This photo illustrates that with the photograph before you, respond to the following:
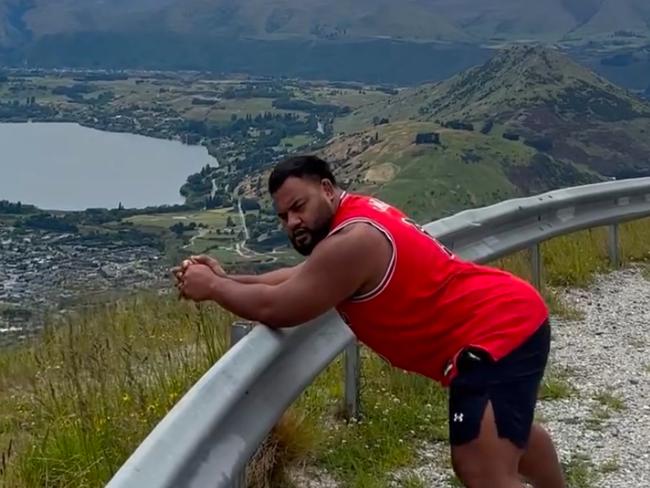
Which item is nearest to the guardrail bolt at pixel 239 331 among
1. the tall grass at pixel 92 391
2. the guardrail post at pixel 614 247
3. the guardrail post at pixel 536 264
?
the tall grass at pixel 92 391

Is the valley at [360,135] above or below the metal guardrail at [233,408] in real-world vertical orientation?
above

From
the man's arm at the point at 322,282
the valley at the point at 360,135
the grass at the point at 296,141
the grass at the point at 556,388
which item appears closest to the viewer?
the man's arm at the point at 322,282

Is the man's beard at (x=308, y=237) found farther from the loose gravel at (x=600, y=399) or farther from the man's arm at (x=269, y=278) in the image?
the loose gravel at (x=600, y=399)

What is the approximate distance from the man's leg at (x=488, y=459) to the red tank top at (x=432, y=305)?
217mm

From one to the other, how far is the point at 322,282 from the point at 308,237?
252 millimetres

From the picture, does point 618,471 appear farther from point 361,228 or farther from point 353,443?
point 361,228

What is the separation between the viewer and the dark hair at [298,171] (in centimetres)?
402

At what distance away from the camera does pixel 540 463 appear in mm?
4391

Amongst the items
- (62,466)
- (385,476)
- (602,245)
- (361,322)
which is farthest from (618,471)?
(602,245)

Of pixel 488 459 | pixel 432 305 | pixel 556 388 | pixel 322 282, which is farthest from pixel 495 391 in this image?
pixel 556 388

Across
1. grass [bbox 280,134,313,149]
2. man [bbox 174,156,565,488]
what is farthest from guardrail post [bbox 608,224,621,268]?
grass [bbox 280,134,313,149]

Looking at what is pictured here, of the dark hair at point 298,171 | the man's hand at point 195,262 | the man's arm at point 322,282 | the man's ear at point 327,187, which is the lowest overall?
the man's arm at point 322,282

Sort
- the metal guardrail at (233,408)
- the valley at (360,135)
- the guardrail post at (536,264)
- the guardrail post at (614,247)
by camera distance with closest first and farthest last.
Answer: the metal guardrail at (233,408) < the guardrail post at (536,264) < the guardrail post at (614,247) < the valley at (360,135)

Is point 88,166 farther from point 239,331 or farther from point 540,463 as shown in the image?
point 540,463
